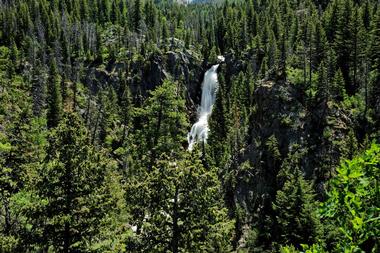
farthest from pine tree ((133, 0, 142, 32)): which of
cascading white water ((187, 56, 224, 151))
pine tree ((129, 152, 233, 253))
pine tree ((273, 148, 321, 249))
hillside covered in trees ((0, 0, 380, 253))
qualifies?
pine tree ((129, 152, 233, 253))

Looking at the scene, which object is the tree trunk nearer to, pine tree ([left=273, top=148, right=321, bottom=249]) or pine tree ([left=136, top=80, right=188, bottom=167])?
pine tree ([left=136, top=80, right=188, bottom=167])

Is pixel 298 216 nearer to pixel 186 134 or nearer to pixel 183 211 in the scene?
pixel 186 134

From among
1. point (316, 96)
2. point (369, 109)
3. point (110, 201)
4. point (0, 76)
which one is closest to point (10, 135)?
point (110, 201)

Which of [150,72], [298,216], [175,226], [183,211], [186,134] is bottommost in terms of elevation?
[150,72]

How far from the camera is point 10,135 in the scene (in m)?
25.8

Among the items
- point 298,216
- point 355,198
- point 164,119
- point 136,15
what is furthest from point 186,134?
point 136,15

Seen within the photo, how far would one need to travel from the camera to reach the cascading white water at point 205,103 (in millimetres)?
94312

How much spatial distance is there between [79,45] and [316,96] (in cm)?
10317

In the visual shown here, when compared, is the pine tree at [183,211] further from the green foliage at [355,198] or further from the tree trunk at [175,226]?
the green foliage at [355,198]

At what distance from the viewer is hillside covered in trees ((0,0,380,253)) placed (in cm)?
1664

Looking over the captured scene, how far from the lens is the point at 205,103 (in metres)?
108

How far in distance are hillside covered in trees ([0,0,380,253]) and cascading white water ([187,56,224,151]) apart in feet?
10.2

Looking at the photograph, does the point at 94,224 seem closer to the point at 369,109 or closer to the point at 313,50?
the point at 369,109

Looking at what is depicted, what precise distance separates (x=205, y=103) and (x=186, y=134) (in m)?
74.6
